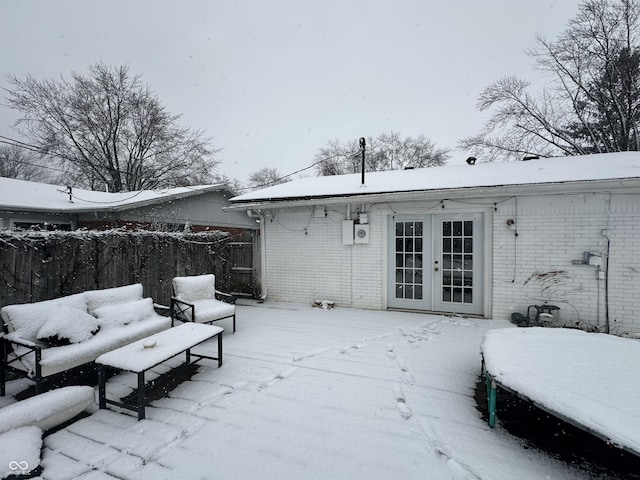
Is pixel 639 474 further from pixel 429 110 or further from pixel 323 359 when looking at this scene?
pixel 429 110

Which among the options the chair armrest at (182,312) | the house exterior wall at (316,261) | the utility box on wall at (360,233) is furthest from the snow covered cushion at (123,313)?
the utility box on wall at (360,233)

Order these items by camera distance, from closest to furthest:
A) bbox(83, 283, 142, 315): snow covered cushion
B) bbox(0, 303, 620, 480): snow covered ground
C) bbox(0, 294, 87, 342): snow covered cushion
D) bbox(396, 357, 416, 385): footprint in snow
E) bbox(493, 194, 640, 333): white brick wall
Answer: bbox(0, 303, 620, 480): snow covered ground → bbox(0, 294, 87, 342): snow covered cushion → bbox(396, 357, 416, 385): footprint in snow → bbox(83, 283, 142, 315): snow covered cushion → bbox(493, 194, 640, 333): white brick wall

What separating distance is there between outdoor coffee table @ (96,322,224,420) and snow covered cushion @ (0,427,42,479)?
0.57 metres

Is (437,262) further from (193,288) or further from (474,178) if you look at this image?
(193,288)

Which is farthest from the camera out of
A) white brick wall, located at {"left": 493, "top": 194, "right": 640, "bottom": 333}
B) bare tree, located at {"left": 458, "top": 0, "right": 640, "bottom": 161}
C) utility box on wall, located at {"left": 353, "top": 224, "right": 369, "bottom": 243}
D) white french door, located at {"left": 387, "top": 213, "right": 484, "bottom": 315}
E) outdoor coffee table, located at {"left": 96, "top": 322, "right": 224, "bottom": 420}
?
bare tree, located at {"left": 458, "top": 0, "right": 640, "bottom": 161}

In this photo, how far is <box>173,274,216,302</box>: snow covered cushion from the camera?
511 cm

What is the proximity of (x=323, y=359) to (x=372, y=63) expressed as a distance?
49.0ft

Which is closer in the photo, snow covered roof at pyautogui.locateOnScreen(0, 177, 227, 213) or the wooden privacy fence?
the wooden privacy fence

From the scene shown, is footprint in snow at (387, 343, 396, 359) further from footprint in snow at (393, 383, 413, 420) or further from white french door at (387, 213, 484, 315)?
white french door at (387, 213, 484, 315)

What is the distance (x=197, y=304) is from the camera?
5035 mm

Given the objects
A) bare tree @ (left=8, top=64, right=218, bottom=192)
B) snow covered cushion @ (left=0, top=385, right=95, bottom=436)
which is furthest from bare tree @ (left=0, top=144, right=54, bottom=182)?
snow covered cushion @ (left=0, top=385, right=95, bottom=436)

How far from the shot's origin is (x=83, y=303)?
12.2 feet

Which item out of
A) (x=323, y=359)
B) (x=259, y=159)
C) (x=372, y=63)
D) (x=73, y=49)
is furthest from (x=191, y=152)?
(x=323, y=359)

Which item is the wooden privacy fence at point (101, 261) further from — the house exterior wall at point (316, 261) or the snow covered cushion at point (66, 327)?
the house exterior wall at point (316, 261)
